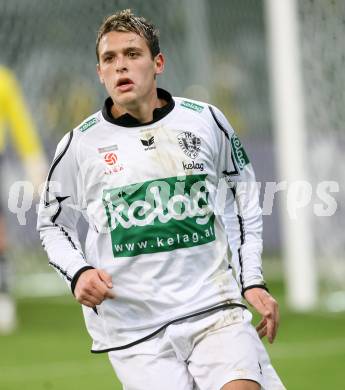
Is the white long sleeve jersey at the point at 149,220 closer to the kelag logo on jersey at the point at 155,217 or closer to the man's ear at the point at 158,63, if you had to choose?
the kelag logo on jersey at the point at 155,217

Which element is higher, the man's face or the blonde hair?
the blonde hair

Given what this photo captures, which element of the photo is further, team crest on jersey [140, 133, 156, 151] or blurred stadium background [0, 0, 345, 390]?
blurred stadium background [0, 0, 345, 390]

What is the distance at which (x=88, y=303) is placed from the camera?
187 inches

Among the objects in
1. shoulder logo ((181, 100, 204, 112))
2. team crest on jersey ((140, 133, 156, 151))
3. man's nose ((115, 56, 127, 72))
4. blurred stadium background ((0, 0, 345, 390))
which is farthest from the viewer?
blurred stadium background ((0, 0, 345, 390))

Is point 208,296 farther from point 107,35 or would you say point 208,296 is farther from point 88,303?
point 107,35

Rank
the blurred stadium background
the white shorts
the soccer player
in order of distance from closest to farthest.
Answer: the white shorts → the blurred stadium background → the soccer player

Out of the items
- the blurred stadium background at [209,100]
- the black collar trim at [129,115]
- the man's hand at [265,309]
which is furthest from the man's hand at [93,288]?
the blurred stadium background at [209,100]

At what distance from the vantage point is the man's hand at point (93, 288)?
473 cm

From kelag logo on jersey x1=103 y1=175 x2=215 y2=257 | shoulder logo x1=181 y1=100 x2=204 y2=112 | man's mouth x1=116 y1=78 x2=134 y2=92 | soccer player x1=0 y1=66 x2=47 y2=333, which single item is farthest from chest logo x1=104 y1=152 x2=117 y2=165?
soccer player x1=0 y1=66 x2=47 y2=333

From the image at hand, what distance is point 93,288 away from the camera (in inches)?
186

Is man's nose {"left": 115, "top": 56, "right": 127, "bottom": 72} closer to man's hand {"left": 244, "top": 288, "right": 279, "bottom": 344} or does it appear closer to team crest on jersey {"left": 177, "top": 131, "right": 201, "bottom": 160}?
team crest on jersey {"left": 177, "top": 131, "right": 201, "bottom": 160}

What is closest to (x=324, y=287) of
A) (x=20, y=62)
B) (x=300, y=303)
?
(x=300, y=303)

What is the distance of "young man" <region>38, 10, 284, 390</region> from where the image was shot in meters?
4.92

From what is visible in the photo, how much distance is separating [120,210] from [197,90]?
10.0 m
